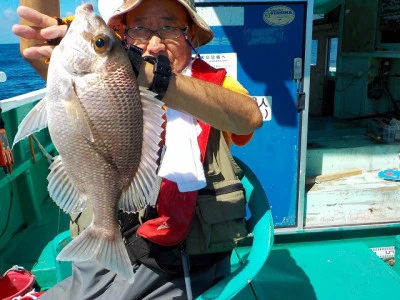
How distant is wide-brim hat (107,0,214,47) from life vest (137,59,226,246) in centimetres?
53

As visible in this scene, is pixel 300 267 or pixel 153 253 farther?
pixel 300 267

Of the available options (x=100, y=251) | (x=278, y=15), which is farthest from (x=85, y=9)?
(x=278, y=15)

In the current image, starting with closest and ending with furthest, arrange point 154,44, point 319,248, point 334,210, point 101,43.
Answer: point 101,43 < point 154,44 < point 319,248 < point 334,210

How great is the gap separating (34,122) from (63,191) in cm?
30

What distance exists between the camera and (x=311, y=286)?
3.33 metres

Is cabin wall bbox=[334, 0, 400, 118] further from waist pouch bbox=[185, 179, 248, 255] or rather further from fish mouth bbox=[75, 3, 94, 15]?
fish mouth bbox=[75, 3, 94, 15]

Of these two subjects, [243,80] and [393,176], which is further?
[393,176]

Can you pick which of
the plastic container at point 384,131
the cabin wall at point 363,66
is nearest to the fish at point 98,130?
A: the plastic container at point 384,131

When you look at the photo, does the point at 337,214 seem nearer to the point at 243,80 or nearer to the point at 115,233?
the point at 243,80

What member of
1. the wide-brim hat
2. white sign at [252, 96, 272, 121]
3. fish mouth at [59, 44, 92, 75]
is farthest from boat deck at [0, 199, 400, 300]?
fish mouth at [59, 44, 92, 75]

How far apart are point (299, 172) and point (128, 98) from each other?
315 centimetres

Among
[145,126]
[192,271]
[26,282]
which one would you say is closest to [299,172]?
[192,271]

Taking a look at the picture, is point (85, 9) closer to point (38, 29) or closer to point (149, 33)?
point (38, 29)

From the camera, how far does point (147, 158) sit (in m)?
1.65
